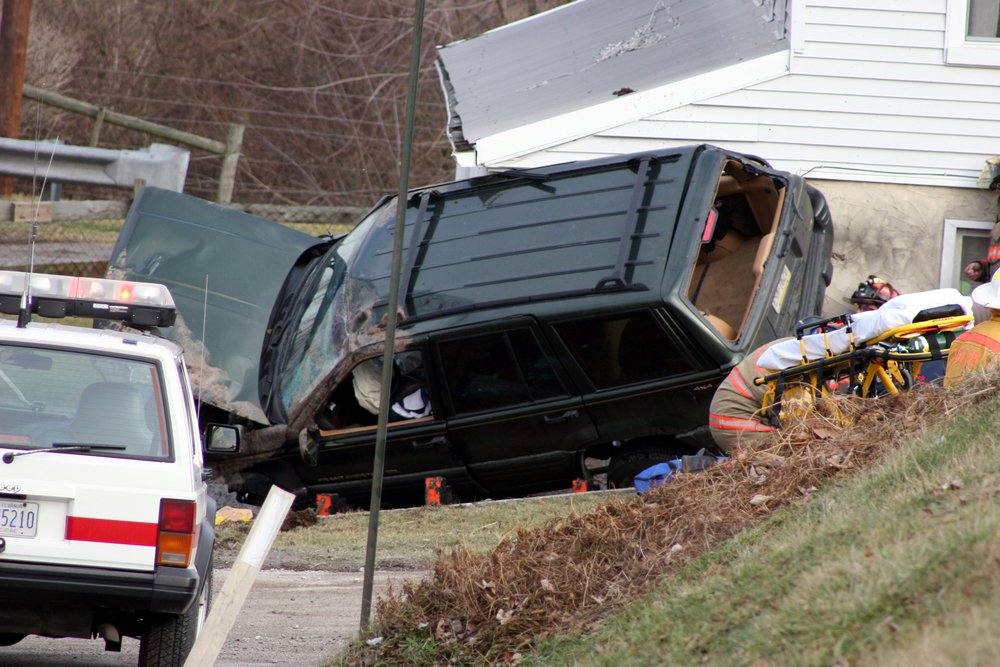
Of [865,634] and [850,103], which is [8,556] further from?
[850,103]

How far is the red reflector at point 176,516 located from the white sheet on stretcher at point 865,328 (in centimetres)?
335

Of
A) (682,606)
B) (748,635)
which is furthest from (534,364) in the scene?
(748,635)

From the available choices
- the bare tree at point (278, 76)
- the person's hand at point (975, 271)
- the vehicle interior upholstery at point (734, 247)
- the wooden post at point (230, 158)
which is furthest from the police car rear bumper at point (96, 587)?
the bare tree at point (278, 76)

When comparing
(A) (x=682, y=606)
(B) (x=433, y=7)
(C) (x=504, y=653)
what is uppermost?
(B) (x=433, y=7)

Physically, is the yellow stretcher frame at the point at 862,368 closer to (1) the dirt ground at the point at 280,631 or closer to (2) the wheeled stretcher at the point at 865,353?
(2) the wheeled stretcher at the point at 865,353

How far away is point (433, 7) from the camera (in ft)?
67.6

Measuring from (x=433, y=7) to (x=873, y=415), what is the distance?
1633cm

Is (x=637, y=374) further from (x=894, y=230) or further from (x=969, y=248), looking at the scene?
(x=969, y=248)

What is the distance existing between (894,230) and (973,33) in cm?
197

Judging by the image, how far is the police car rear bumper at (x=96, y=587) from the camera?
4.38 meters

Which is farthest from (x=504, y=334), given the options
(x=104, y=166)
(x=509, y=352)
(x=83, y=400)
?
(x=104, y=166)

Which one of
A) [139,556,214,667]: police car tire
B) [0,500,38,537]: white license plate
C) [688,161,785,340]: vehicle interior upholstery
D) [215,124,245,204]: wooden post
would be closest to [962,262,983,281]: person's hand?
[688,161,785,340]: vehicle interior upholstery

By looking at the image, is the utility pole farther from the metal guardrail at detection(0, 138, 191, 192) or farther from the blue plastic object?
the blue plastic object

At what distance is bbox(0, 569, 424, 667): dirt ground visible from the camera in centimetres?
561
